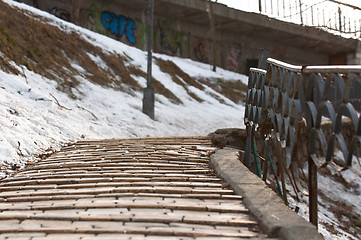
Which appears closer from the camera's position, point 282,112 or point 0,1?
point 282,112

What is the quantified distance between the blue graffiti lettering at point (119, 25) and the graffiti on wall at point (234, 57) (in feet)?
21.6

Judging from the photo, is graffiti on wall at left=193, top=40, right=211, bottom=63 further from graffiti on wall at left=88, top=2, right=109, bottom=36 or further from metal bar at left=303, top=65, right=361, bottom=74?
metal bar at left=303, top=65, right=361, bottom=74

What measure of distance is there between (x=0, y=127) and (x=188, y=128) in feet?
20.1

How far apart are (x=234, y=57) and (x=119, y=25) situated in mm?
7975

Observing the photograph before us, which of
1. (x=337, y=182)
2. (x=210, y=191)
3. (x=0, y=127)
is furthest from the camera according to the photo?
(x=337, y=182)

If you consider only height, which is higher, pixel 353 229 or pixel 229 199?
pixel 229 199

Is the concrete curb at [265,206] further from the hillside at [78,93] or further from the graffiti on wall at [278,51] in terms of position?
the graffiti on wall at [278,51]

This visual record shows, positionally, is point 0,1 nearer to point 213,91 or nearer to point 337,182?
point 213,91

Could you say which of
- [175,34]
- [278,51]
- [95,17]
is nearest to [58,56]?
[95,17]

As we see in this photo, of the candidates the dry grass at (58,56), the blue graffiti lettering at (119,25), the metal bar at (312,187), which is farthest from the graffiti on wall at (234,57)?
the metal bar at (312,187)

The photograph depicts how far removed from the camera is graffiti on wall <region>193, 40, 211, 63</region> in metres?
24.5

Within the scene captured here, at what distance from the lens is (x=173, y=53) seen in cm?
2350

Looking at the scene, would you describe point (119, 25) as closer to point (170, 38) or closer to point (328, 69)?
point (170, 38)

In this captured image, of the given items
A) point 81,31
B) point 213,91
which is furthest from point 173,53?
point 81,31
